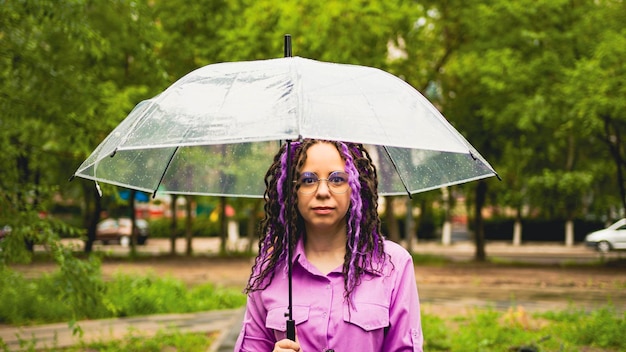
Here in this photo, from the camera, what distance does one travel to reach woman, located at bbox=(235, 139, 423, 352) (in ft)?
9.00

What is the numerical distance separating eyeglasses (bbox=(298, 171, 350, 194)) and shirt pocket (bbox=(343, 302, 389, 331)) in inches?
15.9

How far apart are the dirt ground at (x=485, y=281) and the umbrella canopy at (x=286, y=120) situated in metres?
6.99

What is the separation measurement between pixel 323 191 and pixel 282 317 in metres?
0.44

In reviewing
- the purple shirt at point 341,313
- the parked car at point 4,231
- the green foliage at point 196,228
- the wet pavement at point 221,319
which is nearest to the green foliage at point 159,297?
the wet pavement at point 221,319

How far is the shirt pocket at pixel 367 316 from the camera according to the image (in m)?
2.71

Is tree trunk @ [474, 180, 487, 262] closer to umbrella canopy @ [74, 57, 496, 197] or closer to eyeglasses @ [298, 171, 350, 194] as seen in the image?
umbrella canopy @ [74, 57, 496, 197]

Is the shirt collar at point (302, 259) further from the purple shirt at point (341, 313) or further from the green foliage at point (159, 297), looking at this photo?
the green foliage at point (159, 297)

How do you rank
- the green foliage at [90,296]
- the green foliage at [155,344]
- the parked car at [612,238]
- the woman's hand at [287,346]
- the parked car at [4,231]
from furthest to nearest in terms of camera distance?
the parked car at [612,238] → the green foliage at [155,344] → the green foliage at [90,296] → the parked car at [4,231] → the woman's hand at [287,346]

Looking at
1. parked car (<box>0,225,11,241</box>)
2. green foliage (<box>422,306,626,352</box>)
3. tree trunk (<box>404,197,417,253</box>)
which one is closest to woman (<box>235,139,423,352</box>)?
parked car (<box>0,225,11,241</box>)

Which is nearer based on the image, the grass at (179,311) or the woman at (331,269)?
the woman at (331,269)

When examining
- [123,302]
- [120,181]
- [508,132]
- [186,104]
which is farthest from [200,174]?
[508,132]

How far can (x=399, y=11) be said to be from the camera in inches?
904

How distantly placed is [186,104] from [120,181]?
710 mm

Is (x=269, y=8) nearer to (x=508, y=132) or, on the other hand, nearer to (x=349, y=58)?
(x=349, y=58)
